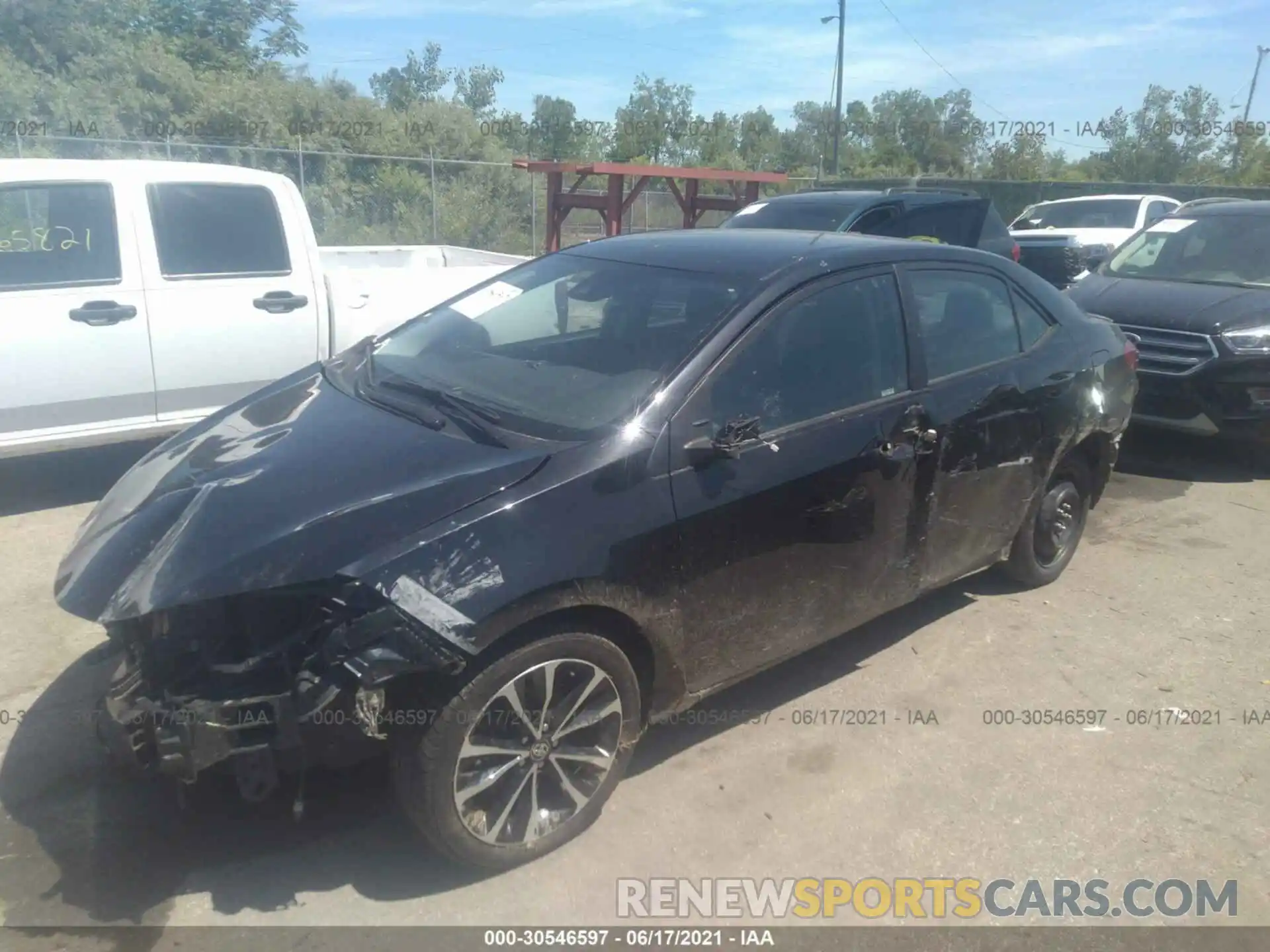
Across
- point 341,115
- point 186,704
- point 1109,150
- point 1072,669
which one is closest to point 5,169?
point 186,704

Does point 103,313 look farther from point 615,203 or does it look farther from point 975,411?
point 615,203

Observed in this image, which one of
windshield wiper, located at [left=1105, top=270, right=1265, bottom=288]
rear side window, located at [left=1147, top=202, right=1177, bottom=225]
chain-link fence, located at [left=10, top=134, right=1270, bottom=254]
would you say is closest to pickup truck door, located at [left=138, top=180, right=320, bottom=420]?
windshield wiper, located at [left=1105, top=270, right=1265, bottom=288]

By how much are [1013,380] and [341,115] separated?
2312 centimetres

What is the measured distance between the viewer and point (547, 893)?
2.97 meters

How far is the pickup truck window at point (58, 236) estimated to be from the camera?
5570 mm

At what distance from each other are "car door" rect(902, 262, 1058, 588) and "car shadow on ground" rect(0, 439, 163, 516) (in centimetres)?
457

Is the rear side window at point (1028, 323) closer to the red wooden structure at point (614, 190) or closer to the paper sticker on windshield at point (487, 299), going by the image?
the paper sticker on windshield at point (487, 299)

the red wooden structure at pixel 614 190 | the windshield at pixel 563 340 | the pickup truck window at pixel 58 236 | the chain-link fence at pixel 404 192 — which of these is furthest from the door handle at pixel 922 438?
the chain-link fence at pixel 404 192

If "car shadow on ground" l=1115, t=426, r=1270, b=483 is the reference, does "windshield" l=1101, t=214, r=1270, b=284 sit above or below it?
above

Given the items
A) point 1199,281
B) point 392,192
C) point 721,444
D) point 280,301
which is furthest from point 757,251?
point 392,192

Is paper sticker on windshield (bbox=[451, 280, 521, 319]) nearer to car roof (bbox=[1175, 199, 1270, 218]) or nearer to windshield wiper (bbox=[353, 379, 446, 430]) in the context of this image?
windshield wiper (bbox=[353, 379, 446, 430])

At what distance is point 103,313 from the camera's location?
18.6 ft

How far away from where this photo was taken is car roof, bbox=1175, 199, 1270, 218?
8320 mm

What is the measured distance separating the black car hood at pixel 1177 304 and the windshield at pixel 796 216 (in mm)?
2179
